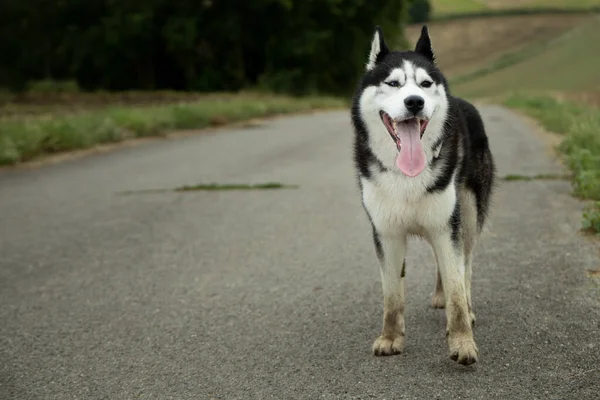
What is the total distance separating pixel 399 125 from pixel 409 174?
0.25 m

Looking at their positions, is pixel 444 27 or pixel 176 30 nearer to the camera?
pixel 176 30

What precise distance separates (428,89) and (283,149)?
11.3m

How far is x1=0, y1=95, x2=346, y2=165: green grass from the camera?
13.8 m

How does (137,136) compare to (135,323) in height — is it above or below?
below

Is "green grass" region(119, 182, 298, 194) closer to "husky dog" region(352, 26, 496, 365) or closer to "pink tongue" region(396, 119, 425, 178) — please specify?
"husky dog" region(352, 26, 496, 365)

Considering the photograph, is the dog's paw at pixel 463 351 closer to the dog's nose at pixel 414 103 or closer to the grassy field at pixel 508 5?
the dog's nose at pixel 414 103

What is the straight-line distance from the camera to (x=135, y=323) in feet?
15.5

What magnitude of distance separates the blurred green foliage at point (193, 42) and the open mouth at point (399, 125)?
36.8 metres

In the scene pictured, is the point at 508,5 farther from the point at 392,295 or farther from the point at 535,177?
the point at 392,295

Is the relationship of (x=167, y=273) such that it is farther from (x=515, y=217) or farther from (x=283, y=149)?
(x=283, y=149)

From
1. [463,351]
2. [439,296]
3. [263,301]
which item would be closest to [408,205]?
[463,351]

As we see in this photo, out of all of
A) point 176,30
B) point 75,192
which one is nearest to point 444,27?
point 176,30

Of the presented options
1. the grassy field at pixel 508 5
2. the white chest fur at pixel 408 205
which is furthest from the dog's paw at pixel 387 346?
the grassy field at pixel 508 5

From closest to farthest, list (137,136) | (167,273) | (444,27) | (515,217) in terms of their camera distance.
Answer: (167,273) < (515,217) < (137,136) < (444,27)
